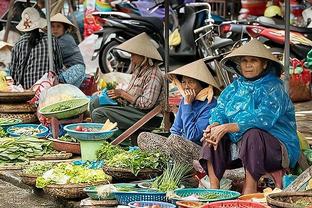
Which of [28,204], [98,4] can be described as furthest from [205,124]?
[98,4]

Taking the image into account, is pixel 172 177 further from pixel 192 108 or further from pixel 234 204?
pixel 234 204

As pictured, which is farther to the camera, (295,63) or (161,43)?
(161,43)

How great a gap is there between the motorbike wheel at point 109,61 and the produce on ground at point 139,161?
635 centimetres

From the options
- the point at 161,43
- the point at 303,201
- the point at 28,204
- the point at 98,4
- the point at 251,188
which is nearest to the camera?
the point at 303,201

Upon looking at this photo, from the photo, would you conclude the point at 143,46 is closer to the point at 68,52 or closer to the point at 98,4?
the point at 68,52

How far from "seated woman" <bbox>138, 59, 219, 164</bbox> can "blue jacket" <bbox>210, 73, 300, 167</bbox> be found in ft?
1.05

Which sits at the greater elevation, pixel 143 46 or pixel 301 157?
pixel 143 46

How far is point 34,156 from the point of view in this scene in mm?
8258

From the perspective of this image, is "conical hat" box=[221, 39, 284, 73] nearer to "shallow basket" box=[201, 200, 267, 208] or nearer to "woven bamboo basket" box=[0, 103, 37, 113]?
"shallow basket" box=[201, 200, 267, 208]

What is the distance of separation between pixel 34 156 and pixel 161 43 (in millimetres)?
5444

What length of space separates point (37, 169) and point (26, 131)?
185 centimetres

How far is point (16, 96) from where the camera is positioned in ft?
31.1

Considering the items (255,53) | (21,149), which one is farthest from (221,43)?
(255,53)

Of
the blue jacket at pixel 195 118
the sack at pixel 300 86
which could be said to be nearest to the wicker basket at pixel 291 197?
the blue jacket at pixel 195 118
